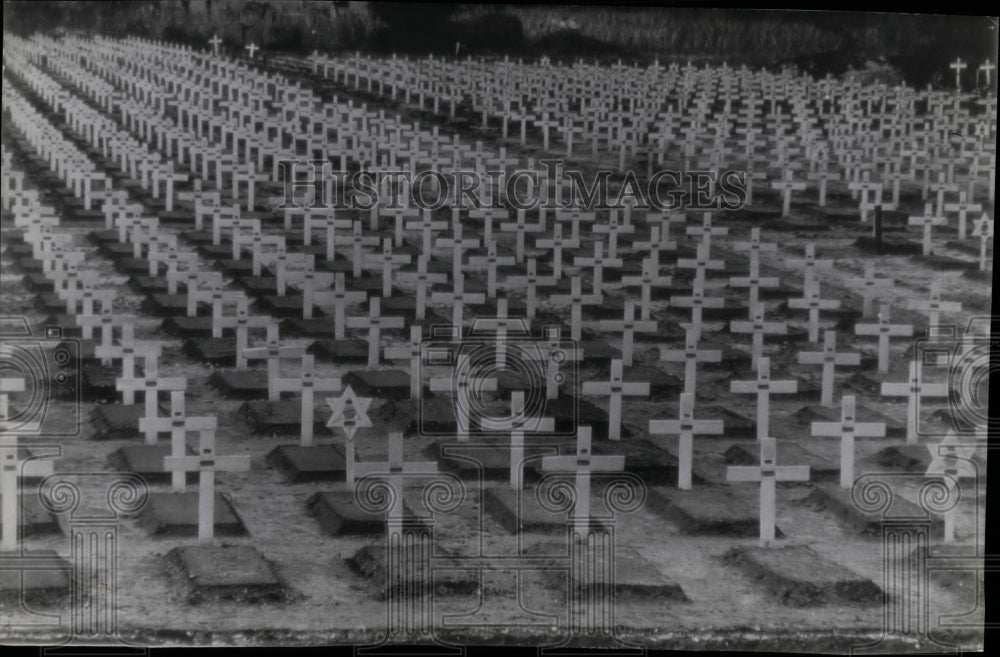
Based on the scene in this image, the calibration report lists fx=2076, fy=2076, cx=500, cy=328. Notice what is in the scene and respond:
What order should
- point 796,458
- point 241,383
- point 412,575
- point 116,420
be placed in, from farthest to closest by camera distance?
point 241,383 < point 796,458 < point 116,420 < point 412,575

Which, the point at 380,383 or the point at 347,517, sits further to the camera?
the point at 380,383

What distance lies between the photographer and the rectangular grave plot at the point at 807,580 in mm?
10922

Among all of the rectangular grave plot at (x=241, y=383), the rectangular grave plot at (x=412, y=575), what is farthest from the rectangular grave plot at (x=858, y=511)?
the rectangular grave plot at (x=241, y=383)

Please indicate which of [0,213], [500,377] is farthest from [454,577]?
[0,213]

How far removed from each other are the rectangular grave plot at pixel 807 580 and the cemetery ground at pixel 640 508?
18mm

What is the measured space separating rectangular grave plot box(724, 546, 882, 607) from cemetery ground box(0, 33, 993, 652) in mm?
18

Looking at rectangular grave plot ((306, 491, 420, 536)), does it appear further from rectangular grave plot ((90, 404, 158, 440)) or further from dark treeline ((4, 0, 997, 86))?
dark treeline ((4, 0, 997, 86))

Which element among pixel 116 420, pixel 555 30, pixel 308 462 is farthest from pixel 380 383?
pixel 555 30

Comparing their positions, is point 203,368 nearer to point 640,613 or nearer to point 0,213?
point 0,213

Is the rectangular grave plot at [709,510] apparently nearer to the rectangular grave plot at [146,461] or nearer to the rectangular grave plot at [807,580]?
the rectangular grave plot at [807,580]

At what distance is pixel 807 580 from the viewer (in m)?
11.0

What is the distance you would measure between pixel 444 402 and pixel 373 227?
158cm

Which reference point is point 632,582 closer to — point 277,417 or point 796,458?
point 796,458

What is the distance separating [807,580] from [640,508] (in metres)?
1.22
